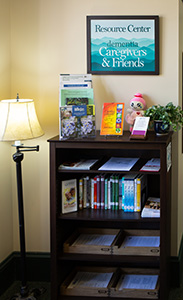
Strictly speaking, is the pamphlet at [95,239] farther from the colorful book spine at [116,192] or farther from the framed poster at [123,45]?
the framed poster at [123,45]

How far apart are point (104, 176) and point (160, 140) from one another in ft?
1.68

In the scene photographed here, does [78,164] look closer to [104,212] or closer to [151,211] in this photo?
[104,212]

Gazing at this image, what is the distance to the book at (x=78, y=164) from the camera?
3.09m

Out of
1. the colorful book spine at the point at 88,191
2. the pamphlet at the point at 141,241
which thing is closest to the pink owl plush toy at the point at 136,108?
the colorful book spine at the point at 88,191

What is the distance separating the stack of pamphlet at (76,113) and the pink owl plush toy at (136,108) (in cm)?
31

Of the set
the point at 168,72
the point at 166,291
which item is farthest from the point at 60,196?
the point at 168,72

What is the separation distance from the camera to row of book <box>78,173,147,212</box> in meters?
3.14

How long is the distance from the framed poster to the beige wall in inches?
1.8

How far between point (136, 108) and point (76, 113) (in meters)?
0.47

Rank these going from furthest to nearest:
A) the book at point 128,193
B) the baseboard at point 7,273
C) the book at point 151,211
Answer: the baseboard at point 7,273 → the book at point 128,193 → the book at point 151,211

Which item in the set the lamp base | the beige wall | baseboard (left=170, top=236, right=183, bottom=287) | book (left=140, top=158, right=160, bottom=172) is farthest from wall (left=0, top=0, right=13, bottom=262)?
baseboard (left=170, top=236, right=183, bottom=287)

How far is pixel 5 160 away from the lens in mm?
3455

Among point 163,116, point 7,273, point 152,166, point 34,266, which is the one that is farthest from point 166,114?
point 7,273

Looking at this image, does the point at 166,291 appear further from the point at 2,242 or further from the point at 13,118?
the point at 13,118
